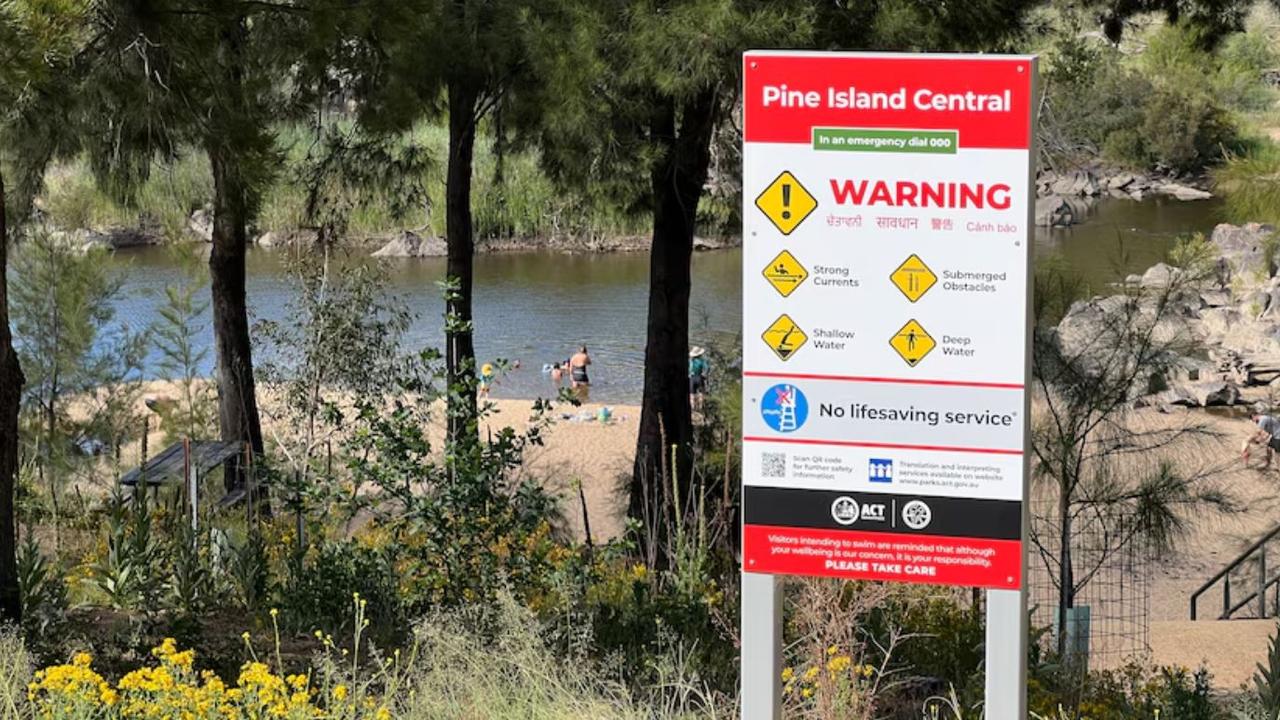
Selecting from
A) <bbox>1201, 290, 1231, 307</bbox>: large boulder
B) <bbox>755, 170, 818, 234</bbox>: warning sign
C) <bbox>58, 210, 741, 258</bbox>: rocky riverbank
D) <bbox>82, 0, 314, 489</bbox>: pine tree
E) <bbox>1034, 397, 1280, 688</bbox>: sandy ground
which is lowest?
<bbox>1034, 397, 1280, 688</bbox>: sandy ground

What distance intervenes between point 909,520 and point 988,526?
17 centimetres

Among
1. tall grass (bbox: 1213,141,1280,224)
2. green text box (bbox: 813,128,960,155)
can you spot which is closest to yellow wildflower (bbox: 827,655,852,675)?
green text box (bbox: 813,128,960,155)

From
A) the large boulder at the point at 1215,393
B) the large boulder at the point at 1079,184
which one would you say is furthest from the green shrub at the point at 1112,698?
the large boulder at the point at 1079,184

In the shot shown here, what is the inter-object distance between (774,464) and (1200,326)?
24.3 metres

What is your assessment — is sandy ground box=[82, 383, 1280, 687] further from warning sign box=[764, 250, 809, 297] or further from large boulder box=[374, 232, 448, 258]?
large boulder box=[374, 232, 448, 258]

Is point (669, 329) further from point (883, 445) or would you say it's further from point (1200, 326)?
point (1200, 326)

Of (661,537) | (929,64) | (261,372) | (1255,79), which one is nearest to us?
(929,64)

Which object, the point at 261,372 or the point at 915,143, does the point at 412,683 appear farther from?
the point at 261,372

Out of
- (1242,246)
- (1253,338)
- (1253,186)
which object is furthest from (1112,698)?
(1242,246)

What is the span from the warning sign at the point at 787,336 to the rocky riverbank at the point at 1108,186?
39.9m

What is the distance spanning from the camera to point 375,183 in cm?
1585

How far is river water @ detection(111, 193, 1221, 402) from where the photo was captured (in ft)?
89.9

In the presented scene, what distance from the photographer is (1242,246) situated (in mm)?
35969

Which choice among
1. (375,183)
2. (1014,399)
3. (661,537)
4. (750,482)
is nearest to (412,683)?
(750,482)
